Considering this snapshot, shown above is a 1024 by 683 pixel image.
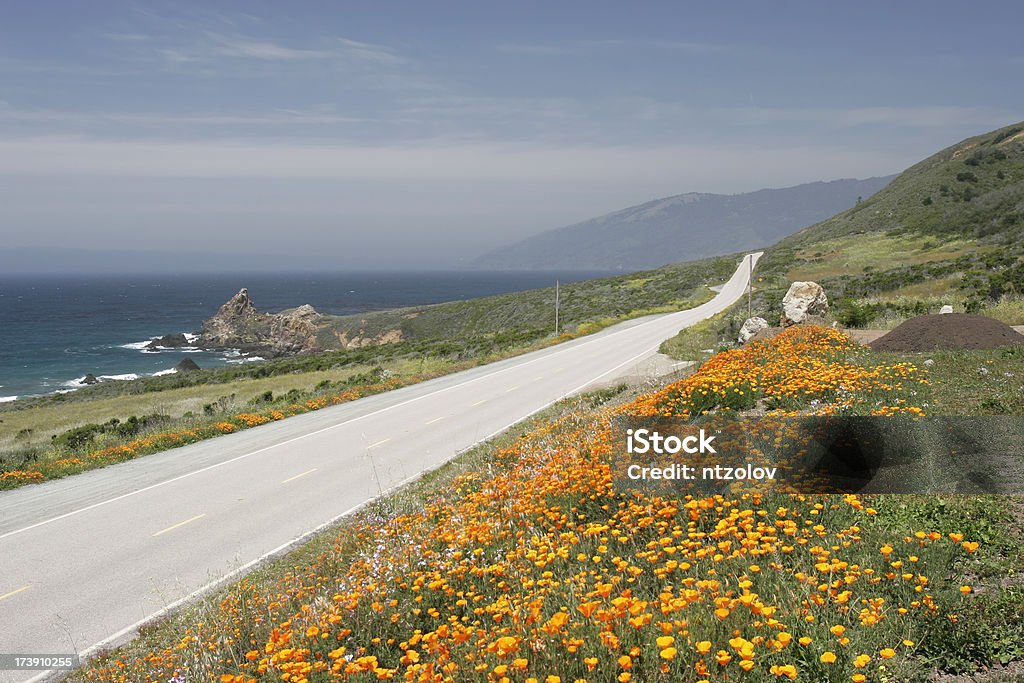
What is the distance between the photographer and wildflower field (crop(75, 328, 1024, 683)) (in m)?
3.63

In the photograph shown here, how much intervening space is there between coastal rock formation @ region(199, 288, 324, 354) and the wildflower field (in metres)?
82.1

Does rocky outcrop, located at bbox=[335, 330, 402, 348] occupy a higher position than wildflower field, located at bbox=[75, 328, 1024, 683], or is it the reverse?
wildflower field, located at bbox=[75, 328, 1024, 683]

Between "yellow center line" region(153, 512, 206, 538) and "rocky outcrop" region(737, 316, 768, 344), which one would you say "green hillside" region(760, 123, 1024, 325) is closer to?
"rocky outcrop" region(737, 316, 768, 344)

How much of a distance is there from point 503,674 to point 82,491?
14.2 meters

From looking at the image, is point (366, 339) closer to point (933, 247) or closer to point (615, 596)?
point (933, 247)

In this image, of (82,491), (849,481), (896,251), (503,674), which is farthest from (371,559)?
(896,251)

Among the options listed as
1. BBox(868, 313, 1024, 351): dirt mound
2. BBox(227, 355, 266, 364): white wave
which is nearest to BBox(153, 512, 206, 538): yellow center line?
BBox(868, 313, 1024, 351): dirt mound

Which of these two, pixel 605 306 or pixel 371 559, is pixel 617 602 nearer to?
pixel 371 559

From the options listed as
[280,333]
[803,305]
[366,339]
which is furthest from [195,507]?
[280,333]

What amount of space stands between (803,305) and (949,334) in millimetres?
11145

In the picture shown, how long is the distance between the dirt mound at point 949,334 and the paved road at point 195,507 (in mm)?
9874

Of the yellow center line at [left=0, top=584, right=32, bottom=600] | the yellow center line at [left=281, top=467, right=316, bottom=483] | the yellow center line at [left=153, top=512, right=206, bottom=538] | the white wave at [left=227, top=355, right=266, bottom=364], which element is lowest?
the white wave at [left=227, top=355, right=266, bottom=364]

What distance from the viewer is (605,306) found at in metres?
67.4

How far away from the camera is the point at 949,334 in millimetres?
14547
